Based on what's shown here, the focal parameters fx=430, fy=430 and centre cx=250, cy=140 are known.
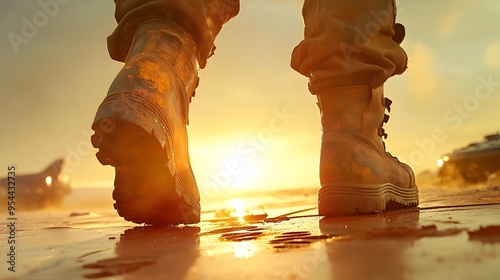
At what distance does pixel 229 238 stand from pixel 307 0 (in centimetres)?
148

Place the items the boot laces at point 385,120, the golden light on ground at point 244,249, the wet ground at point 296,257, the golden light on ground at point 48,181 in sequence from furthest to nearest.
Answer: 1. the golden light on ground at point 48,181
2. the boot laces at point 385,120
3. the golden light on ground at point 244,249
4. the wet ground at point 296,257

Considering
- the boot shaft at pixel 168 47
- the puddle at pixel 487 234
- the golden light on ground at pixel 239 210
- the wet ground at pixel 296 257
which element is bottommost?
the wet ground at pixel 296 257

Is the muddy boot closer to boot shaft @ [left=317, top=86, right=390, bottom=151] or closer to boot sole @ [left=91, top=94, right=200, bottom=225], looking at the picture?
boot sole @ [left=91, top=94, right=200, bottom=225]

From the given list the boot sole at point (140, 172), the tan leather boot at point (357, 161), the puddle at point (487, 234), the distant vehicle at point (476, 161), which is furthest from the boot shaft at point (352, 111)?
the distant vehicle at point (476, 161)

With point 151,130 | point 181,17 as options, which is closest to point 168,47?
point 181,17

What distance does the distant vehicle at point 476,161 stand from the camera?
20.0 ft

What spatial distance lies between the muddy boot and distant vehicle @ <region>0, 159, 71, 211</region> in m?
5.32

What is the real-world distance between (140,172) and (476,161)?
6.00m

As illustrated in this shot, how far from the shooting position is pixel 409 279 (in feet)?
1.83

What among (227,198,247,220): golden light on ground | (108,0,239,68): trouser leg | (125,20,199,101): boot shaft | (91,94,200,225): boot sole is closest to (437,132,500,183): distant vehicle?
(227,198,247,220): golden light on ground

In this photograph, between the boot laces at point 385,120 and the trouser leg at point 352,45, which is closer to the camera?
the trouser leg at point 352,45

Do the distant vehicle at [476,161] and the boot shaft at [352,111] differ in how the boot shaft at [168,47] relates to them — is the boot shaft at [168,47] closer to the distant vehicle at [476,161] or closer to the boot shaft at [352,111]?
the boot shaft at [352,111]

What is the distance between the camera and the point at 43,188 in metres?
6.77

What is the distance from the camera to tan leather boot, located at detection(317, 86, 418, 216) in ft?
6.13
